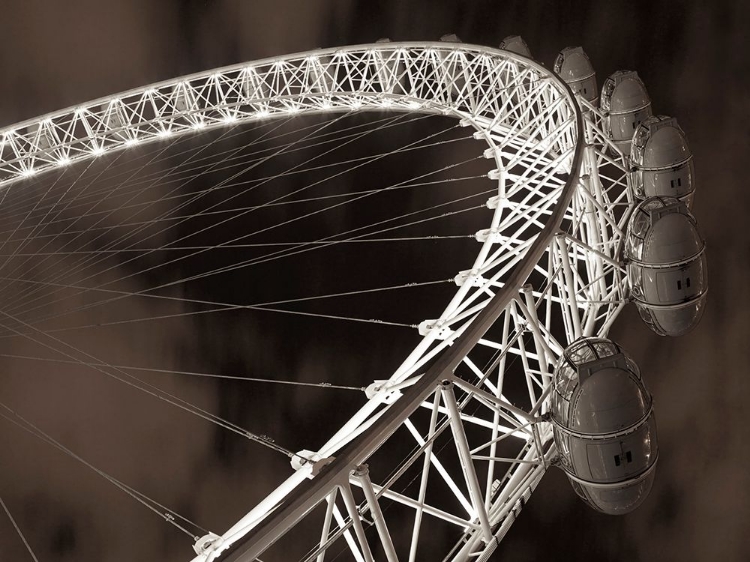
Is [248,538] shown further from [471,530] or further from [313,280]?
[313,280]

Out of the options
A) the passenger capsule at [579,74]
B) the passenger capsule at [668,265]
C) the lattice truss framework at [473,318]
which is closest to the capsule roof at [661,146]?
the lattice truss framework at [473,318]

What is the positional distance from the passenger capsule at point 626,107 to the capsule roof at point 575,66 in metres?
2.87

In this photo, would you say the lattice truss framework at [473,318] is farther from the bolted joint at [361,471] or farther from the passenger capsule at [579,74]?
the passenger capsule at [579,74]

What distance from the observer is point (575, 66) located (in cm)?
1753

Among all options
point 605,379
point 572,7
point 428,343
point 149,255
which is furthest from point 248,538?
point 572,7

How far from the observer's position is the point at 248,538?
216 inches

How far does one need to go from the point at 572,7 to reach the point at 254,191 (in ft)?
44.4

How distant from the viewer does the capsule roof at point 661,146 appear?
1168 cm

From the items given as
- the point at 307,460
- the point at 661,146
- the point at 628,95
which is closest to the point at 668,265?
the point at 661,146

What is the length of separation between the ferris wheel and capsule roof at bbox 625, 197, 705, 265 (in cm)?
3

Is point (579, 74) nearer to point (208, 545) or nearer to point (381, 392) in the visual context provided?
point (381, 392)

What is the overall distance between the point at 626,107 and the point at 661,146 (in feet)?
9.22

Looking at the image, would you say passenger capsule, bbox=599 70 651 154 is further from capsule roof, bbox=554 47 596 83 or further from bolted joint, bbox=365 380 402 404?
bolted joint, bbox=365 380 402 404

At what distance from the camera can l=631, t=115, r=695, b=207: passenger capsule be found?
38.3 feet
